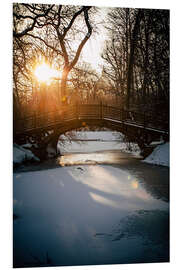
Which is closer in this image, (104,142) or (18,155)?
(18,155)

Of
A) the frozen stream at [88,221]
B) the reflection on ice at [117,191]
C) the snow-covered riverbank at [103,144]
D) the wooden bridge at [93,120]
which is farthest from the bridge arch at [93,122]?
the frozen stream at [88,221]

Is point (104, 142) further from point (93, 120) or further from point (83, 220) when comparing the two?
point (83, 220)

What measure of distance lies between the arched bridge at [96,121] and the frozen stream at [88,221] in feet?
5.77

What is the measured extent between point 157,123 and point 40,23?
3.51m

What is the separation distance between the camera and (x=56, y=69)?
4488 millimetres

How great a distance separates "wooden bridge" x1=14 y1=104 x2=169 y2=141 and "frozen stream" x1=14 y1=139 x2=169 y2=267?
1.76 m

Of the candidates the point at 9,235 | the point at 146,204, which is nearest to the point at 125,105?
the point at 146,204

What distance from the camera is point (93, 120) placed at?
746cm

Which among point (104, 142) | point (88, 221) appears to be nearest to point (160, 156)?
point (88, 221)

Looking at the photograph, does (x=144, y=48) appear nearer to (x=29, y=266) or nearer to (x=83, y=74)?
(x=83, y=74)

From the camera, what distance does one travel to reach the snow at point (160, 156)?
5172 millimetres

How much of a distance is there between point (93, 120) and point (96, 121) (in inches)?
5.2

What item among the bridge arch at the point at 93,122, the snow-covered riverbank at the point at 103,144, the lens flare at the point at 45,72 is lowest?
the snow-covered riverbank at the point at 103,144

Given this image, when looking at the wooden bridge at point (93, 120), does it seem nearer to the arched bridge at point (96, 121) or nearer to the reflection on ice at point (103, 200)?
the arched bridge at point (96, 121)
